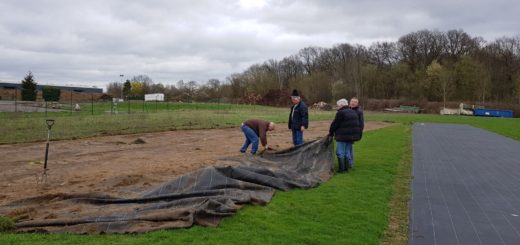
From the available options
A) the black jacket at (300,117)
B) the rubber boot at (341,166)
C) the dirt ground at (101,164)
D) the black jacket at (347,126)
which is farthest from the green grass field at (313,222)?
the black jacket at (300,117)

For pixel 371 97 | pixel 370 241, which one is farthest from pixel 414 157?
pixel 371 97

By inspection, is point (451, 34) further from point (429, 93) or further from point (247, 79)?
point (247, 79)

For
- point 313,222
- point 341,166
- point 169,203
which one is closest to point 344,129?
point 341,166

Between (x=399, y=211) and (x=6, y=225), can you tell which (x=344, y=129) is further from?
(x=6, y=225)

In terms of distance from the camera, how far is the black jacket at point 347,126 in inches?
404

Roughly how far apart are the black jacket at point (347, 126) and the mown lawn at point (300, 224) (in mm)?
1456

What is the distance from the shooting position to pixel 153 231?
5359 millimetres

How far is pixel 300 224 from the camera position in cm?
589

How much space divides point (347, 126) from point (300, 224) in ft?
15.6

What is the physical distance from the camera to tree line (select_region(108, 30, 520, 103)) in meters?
71.1

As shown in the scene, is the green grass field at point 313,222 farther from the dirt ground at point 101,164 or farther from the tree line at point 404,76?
the tree line at point 404,76

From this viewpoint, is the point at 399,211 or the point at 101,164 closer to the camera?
the point at 399,211

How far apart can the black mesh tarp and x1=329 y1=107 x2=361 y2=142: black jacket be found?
1.50 meters

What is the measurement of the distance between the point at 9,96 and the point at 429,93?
Answer: 2558 inches
